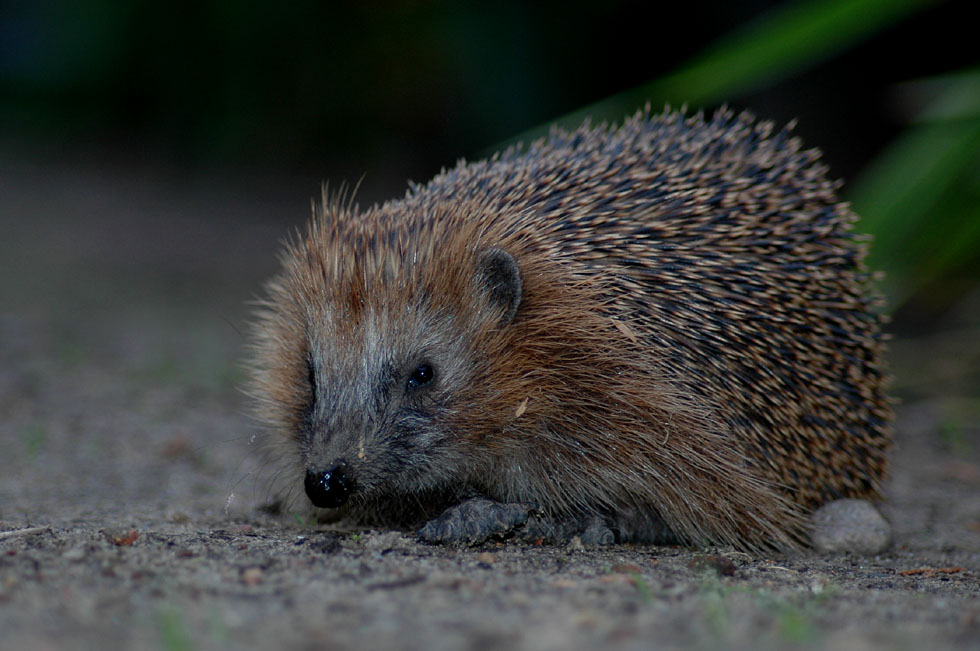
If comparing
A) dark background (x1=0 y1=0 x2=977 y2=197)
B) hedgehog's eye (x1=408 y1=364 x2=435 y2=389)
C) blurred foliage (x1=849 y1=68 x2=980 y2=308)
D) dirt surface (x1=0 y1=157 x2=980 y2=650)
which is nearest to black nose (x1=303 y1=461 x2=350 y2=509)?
dirt surface (x1=0 y1=157 x2=980 y2=650)

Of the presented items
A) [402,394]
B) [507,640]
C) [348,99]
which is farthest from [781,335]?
[348,99]

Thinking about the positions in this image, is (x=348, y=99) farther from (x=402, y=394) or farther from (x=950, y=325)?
(x=402, y=394)

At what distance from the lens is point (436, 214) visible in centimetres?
454

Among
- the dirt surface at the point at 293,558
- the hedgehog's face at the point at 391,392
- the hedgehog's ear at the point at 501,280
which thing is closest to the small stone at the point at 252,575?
the dirt surface at the point at 293,558

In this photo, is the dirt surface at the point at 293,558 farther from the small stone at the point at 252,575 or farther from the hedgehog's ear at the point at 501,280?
the hedgehog's ear at the point at 501,280

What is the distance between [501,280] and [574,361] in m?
0.45

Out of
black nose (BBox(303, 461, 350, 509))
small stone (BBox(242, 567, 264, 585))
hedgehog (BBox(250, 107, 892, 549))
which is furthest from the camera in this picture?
hedgehog (BBox(250, 107, 892, 549))

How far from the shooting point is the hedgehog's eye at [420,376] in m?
4.26

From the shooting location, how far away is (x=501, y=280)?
4441 millimetres

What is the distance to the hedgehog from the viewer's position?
4.25 m

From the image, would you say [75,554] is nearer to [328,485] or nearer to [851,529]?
[328,485]

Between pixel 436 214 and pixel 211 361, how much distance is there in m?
4.73

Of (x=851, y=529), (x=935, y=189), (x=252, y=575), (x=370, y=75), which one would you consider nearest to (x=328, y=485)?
(x=252, y=575)

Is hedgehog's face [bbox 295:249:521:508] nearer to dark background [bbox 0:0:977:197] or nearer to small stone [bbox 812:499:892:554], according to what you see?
small stone [bbox 812:499:892:554]
